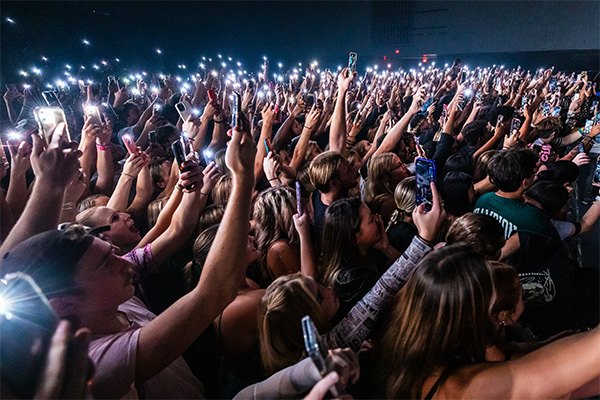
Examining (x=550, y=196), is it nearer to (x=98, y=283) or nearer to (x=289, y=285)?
(x=289, y=285)

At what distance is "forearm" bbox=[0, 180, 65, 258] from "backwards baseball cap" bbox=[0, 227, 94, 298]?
0.75 feet

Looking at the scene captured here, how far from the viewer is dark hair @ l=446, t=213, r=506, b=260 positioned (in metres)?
1.68

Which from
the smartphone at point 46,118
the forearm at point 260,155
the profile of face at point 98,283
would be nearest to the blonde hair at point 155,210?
the smartphone at point 46,118

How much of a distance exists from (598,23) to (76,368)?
692 inches

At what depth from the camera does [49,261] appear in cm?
89

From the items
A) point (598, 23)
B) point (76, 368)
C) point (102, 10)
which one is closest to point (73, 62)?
point (102, 10)

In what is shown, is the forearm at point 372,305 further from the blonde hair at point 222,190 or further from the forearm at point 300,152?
the forearm at point 300,152

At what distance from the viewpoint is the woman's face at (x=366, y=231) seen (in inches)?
68.2

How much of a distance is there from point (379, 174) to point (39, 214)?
7.63ft

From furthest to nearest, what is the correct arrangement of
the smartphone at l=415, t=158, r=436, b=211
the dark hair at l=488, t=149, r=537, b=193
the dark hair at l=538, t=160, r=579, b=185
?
the dark hair at l=538, t=160, r=579, b=185 < the dark hair at l=488, t=149, r=537, b=193 < the smartphone at l=415, t=158, r=436, b=211

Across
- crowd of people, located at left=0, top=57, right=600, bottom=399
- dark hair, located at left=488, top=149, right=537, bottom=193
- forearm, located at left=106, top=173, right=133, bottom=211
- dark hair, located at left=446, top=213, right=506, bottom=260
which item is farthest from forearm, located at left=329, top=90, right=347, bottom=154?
forearm, located at left=106, top=173, right=133, bottom=211

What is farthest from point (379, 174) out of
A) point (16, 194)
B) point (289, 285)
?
point (16, 194)

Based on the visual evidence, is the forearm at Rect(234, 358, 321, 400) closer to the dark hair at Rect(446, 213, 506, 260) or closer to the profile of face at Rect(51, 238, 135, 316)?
the profile of face at Rect(51, 238, 135, 316)

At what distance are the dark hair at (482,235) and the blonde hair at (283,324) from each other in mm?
971
